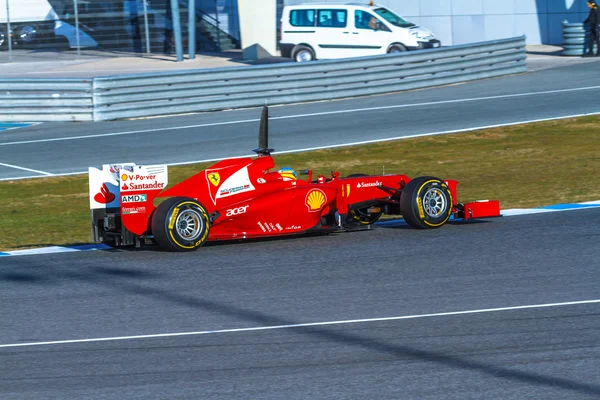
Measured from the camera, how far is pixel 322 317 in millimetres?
7051

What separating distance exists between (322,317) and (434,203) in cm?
336

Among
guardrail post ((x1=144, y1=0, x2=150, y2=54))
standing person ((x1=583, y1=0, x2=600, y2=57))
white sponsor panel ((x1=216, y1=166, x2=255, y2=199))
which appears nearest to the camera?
white sponsor panel ((x1=216, y1=166, x2=255, y2=199))

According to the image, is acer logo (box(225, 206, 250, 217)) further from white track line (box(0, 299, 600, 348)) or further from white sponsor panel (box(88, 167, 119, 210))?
white track line (box(0, 299, 600, 348))

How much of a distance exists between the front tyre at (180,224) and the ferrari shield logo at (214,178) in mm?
430

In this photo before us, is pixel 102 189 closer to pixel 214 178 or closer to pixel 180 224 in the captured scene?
pixel 180 224

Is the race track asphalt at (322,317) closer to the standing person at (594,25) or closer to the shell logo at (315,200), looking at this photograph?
the shell logo at (315,200)

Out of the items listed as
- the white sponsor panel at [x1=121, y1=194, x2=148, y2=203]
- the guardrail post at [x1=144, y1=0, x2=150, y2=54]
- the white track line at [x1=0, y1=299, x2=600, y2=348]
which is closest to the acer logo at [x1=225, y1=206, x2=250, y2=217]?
the white sponsor panel at [x1=121, y1=194, x2=148, y2=203]

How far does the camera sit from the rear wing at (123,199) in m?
9.16

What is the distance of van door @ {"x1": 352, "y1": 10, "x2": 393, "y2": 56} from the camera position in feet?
97.1

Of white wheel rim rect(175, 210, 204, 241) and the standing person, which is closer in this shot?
white wheel rim rect(175, 210, 204, 241)

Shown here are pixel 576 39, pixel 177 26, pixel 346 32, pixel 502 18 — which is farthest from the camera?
pixel 502 18

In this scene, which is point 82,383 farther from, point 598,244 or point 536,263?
point 598,244

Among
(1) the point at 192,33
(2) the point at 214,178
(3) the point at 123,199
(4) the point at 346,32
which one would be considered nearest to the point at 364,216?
(2) the point at 214,178

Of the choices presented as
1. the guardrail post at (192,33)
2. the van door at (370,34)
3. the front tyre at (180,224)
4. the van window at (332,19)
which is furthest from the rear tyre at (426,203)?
the guardrail post at (192,33)
